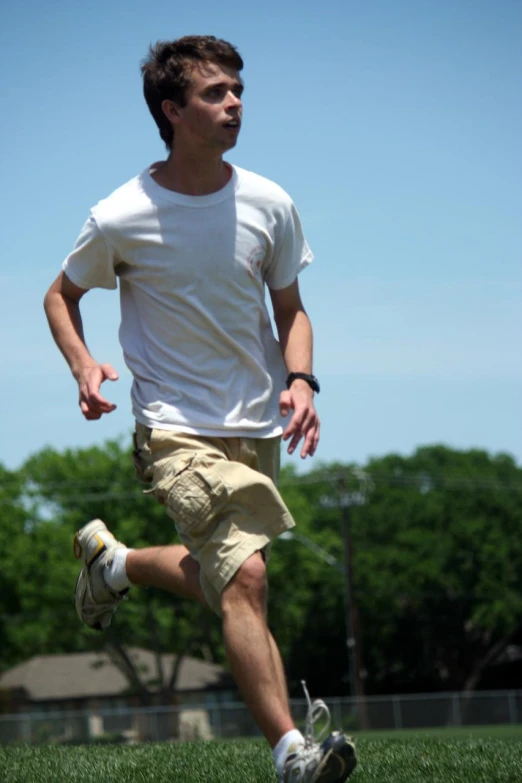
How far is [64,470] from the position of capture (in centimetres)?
6153

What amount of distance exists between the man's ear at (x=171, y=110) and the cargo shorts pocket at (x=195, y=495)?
4.52 feet

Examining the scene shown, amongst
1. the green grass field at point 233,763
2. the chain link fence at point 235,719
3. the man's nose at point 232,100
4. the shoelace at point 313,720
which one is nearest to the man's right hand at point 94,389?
the man's nose at point 232,100

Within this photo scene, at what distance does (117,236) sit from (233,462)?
102cm

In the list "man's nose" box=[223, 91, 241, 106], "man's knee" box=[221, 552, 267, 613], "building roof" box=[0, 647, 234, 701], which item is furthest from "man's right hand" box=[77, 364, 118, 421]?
"building roof" box=[0, 647, 234, 701]

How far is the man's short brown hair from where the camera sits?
493 centimetres

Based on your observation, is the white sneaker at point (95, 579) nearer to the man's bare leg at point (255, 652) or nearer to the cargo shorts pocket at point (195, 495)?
the cargo shorts pocket at point (195, 495)

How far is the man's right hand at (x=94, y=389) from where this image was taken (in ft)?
15.2

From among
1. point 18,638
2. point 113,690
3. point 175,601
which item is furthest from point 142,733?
point 113,690

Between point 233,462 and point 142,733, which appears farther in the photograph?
point 142,733

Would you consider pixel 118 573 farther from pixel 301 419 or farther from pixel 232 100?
pixel 232 100

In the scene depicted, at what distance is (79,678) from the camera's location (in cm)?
8131

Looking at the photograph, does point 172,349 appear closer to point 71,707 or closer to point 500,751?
point 500,751

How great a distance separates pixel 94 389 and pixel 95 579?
4.30 feet

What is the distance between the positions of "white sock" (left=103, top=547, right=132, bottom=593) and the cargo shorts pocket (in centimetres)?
86
